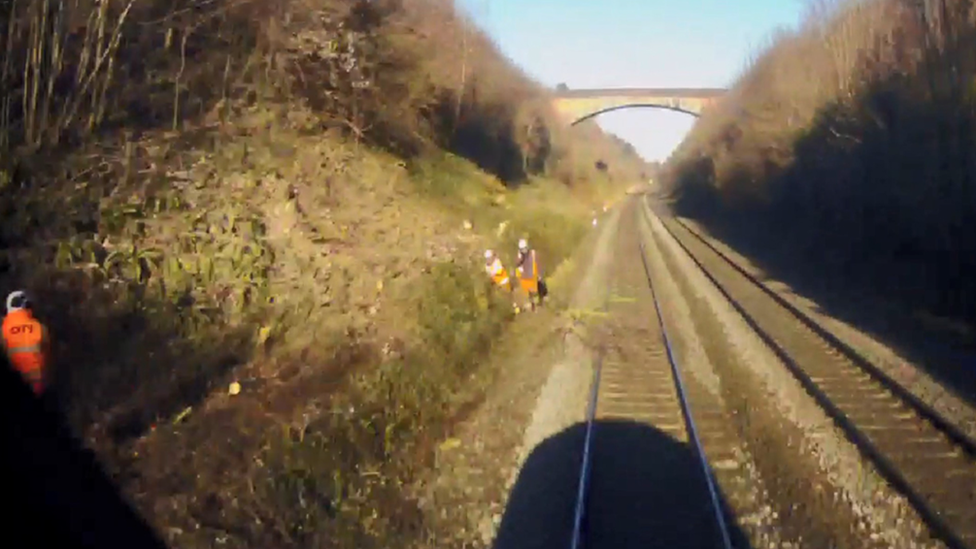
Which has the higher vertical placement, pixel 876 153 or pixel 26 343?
pixel 876 153

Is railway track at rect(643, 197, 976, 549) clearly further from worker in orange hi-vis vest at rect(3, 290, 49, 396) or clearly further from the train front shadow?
worker in orange hi-vis vest at rect(3, 290, 49, 396)

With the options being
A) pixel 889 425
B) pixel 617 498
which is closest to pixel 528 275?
pixel 889 425

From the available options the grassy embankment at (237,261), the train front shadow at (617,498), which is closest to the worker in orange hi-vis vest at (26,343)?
the grassy embankment at (237,261)

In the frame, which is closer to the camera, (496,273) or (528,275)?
(496,273)

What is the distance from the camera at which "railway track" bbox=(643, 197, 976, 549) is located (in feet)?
26.8

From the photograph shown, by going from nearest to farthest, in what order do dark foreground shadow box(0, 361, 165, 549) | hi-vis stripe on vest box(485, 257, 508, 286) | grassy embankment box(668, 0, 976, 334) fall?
dark foreground shadow box(0, 361, 165, 549)
hi-vis stripe on vest box(485, 257, 508, 286)
grassy embankment box(668, 0, 976, 334)

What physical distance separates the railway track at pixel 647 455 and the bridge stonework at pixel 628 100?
3374 inches

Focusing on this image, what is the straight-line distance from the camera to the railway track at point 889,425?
26.8 ft

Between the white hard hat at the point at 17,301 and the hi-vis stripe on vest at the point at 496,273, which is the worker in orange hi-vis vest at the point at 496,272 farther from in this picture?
the white hard hat at the point at 17,301

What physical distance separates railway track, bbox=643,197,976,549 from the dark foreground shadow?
625 cm

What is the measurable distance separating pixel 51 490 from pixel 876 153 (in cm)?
2385

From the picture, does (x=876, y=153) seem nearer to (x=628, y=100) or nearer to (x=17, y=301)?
(x=17, y=301)

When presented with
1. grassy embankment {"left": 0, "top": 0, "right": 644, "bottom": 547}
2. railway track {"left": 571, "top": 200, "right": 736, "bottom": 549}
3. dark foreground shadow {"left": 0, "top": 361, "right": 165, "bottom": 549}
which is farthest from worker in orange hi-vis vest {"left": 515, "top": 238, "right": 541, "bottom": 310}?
dark foreground shadow {"left": 0, "top": 361, "right": 165, "bottom": 549}

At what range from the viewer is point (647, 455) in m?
9.60
